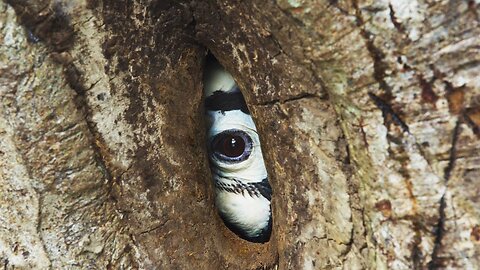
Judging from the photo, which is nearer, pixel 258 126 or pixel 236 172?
pixel 258 126

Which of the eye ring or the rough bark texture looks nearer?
the rough bark texture

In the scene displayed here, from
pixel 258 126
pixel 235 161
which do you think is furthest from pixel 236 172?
pixel 258 126

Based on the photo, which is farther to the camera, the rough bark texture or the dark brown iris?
the dark brown iris

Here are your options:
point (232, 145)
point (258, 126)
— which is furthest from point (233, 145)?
point (258, 126)

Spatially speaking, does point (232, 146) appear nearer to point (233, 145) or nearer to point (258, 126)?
point (233, 145)

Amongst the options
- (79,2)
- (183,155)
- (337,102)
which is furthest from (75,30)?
(337,102)

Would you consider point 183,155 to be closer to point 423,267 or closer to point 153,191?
point 153,191
